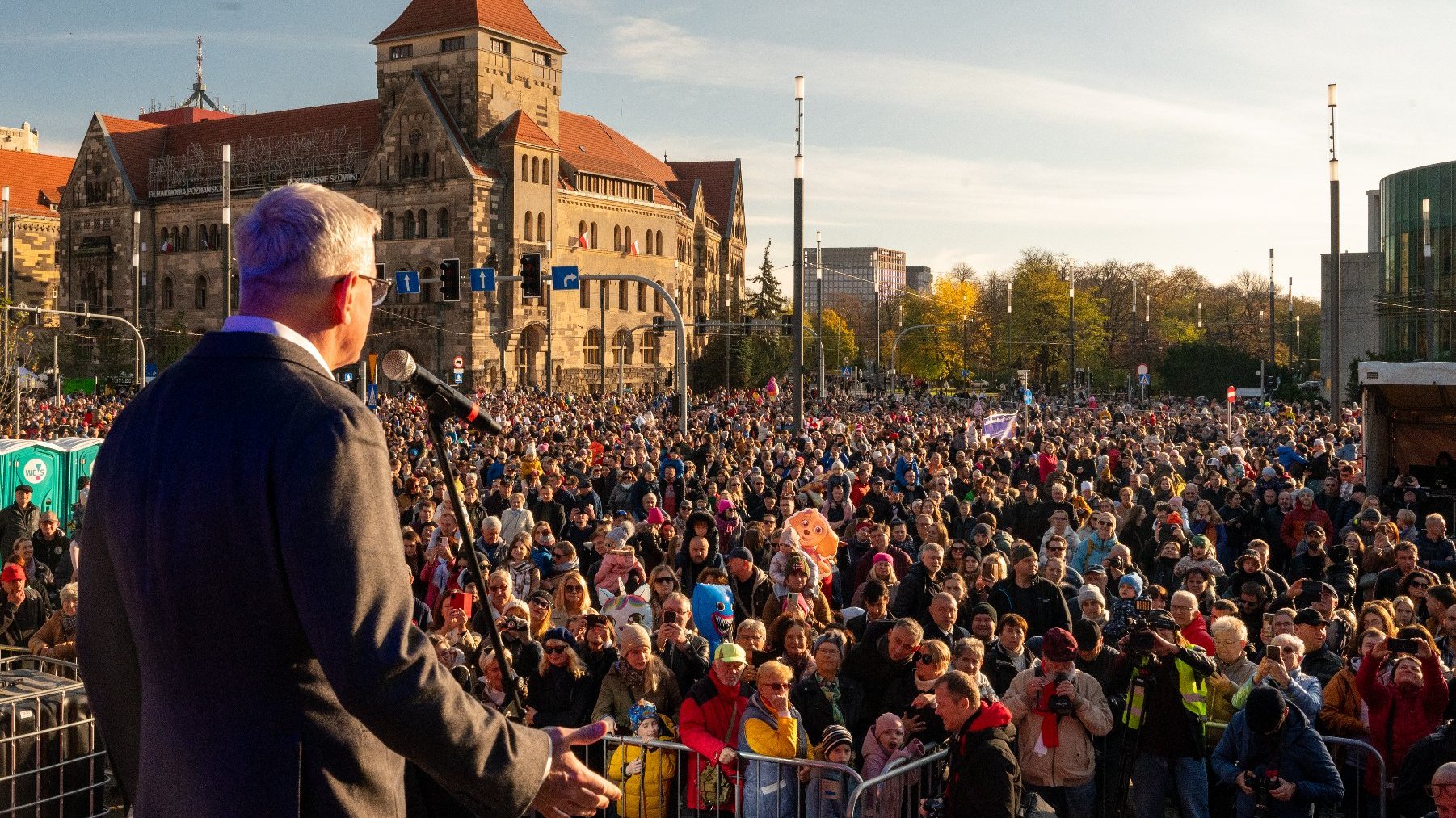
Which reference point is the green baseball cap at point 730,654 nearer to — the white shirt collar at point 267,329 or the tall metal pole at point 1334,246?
the white shirt collar at point 267,329

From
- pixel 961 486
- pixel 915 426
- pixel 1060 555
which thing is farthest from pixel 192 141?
pixel 1060 555

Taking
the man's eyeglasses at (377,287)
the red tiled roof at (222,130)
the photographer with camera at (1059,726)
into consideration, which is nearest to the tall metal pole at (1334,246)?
the photographer with camera at (1059,726)

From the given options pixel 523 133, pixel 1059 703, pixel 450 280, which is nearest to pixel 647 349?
pixel 523 133

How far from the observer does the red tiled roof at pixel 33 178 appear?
98875 millimetres

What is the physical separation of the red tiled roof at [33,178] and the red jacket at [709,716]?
336 ft

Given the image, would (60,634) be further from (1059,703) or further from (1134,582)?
(1134,582)

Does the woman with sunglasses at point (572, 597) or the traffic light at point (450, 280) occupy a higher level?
the traffic light at point (450, 280)

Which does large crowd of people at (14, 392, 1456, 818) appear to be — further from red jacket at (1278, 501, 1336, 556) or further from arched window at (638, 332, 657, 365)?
arched window at (638, 332, 657, 365)

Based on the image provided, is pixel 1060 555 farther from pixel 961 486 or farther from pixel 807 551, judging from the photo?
pixel 961 486

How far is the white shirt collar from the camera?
2334mm

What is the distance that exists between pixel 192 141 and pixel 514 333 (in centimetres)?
2890

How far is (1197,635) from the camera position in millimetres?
9516

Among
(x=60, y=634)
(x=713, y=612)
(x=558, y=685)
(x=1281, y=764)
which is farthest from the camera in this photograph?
(x=713, y=612)

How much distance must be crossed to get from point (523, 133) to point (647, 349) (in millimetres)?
17302
